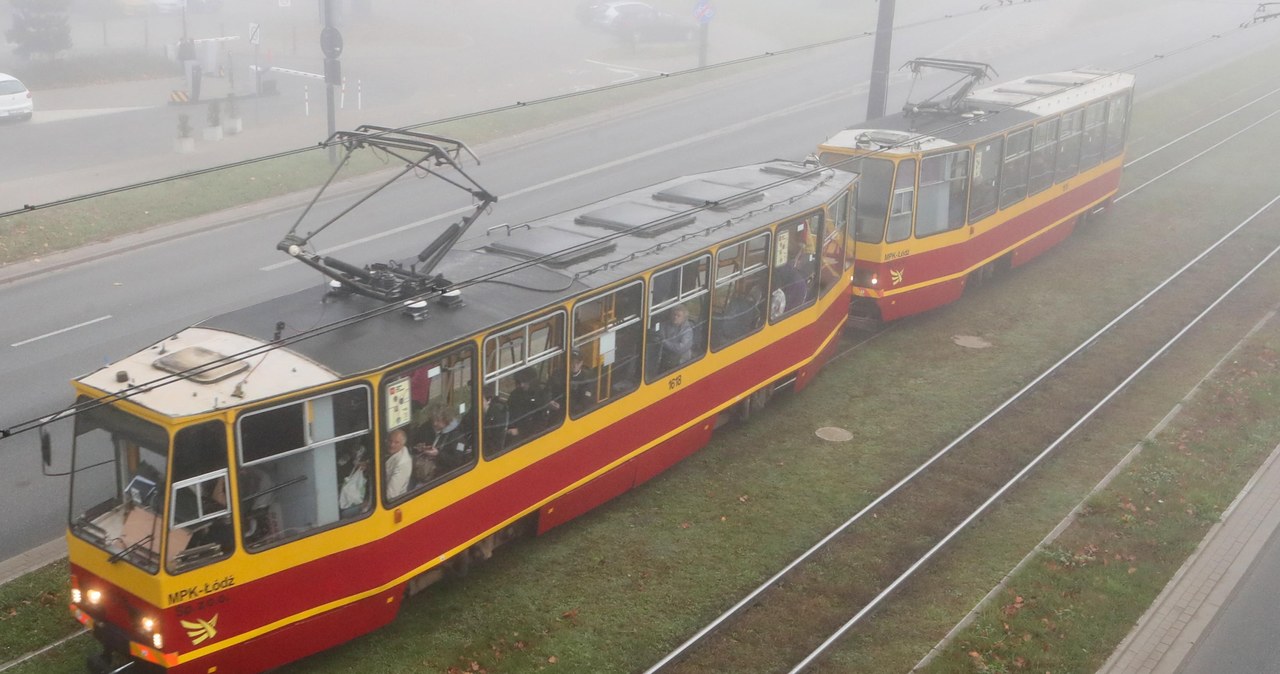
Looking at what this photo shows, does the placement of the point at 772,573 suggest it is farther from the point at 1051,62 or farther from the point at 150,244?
the point at 1051,62

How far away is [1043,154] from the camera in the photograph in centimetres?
2261

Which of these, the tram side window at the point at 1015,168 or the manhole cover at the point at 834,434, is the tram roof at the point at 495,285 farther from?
the tram side window at the point at 1015,168

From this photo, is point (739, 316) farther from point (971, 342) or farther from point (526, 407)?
point (971, 342)

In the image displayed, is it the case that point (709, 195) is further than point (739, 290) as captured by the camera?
Yes

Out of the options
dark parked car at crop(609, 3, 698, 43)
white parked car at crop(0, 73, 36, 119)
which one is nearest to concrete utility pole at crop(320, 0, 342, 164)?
white parked car at crop(0, 73, 36, 119)

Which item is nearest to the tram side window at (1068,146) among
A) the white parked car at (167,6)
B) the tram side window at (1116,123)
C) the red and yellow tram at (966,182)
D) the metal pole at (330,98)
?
the red and yellow tram at (966,182)

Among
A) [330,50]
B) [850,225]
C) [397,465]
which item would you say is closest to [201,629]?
[397,465]

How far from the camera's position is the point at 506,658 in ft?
35.7

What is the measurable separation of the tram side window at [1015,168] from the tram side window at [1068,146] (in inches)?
64.3

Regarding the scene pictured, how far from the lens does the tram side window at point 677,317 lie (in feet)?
44.3

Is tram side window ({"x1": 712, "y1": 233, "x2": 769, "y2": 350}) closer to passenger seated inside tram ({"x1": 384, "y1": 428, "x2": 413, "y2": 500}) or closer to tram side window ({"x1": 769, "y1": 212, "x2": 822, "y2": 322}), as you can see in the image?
tram side window ({"x1": 769, "y1": 212, "x2": 822, "y2": 322})

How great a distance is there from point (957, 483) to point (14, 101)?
28285mm

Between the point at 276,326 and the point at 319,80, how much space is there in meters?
32.2

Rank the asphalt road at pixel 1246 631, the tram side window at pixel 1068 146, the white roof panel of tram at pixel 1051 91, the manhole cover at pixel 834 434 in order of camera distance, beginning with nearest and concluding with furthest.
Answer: the asphalt road at pixel 1246 631, the manhole cover at pixel 834 434, the white roof panel of tram at pixel 1051 91, the tram side window at pixel 1068 146
